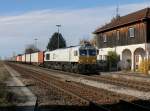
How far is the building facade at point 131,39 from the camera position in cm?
5081

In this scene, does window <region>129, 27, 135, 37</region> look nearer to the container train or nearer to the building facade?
the building facade

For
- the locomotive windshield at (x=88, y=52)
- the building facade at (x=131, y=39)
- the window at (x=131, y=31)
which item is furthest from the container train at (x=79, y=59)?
the window at (x=131, y=31)

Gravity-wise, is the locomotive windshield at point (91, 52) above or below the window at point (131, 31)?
below

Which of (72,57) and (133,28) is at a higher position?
(133,28)

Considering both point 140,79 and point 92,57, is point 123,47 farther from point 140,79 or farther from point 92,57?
point 140,79

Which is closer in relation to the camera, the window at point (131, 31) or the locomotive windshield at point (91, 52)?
the locomotive windshield at point (91, 52)

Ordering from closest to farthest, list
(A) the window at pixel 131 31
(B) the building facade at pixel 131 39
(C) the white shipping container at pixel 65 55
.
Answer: (C) the white shipping container at pixel 65 55, (B) the building facade at pixel 131 39, (A) the window at pixel 131 31

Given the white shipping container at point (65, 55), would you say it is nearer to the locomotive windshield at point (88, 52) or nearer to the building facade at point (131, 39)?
the locomotive windshield at point (88, 52)

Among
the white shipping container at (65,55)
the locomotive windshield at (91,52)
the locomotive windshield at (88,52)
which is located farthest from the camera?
the white shipping container at (65,55)

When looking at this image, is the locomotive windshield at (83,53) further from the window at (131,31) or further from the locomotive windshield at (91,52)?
the window at (131,31)

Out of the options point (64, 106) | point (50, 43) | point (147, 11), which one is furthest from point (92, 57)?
point (50, 43)

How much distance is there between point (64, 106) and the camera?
17.1m

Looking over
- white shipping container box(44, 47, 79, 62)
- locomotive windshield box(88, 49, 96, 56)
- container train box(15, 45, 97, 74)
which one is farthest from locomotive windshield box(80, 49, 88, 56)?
white shipping container box(44, 47, 79, 62)

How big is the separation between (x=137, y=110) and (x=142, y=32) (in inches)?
1431
